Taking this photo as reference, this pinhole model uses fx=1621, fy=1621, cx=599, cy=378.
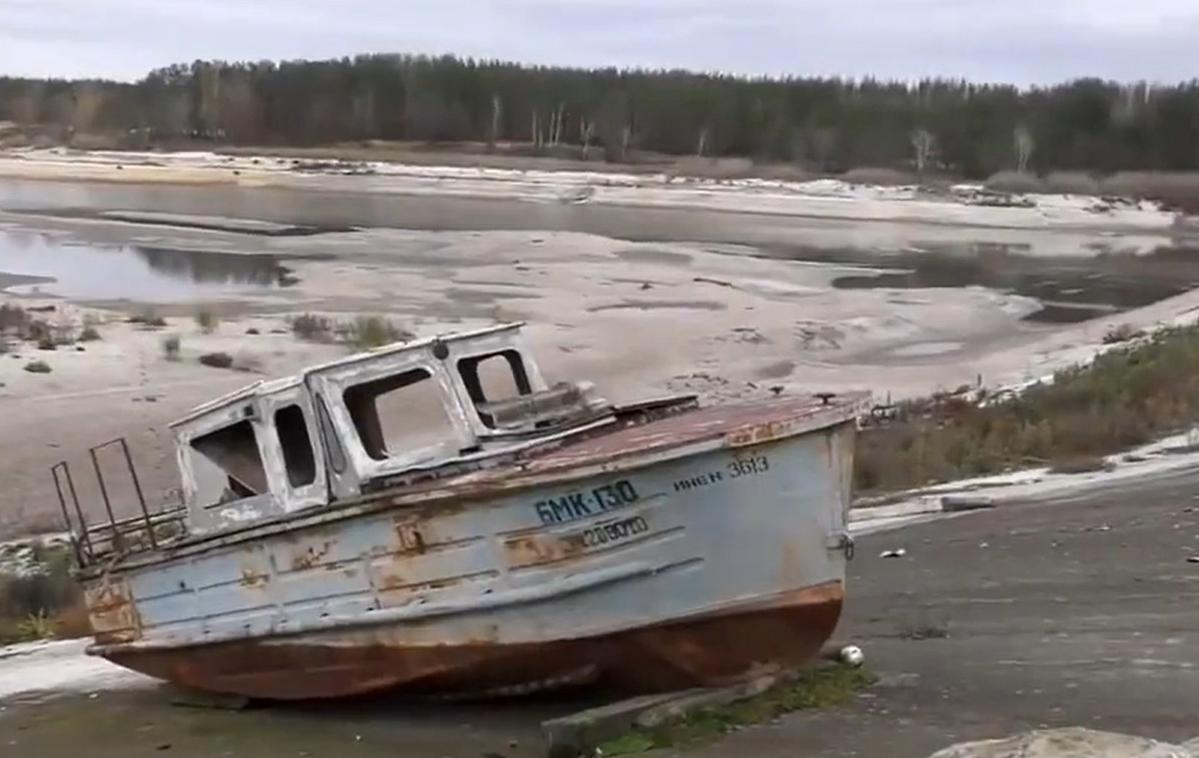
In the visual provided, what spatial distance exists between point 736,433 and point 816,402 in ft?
2.68

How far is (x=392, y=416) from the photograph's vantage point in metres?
9.98

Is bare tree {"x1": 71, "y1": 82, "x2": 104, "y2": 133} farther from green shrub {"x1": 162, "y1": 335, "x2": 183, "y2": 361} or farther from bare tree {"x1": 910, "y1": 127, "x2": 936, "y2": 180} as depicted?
green shrub {"x1": 162, "y1": 335, "x2": 183, "y2": 361}

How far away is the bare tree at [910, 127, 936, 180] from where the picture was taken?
103 m

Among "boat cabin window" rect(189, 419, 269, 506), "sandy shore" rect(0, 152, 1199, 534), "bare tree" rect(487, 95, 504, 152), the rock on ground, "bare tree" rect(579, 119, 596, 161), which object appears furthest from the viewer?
"bare tree" rect(487, 95, 504, 152)

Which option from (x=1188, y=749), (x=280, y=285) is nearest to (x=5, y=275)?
(x=280, y=285)

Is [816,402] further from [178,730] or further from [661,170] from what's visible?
[661,170]

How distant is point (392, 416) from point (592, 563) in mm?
1902

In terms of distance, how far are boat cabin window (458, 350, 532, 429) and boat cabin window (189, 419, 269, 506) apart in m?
1.46

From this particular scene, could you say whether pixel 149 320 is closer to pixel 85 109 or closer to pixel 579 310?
pixel 579 310

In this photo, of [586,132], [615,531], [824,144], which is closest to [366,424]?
[615,531]

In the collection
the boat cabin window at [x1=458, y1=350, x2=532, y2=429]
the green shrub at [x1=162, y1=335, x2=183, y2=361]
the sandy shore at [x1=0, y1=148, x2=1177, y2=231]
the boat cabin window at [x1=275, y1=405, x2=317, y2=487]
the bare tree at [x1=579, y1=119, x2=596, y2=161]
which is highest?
the boat cabin window at [x1=458, y1=350, x2=532, y2=429]

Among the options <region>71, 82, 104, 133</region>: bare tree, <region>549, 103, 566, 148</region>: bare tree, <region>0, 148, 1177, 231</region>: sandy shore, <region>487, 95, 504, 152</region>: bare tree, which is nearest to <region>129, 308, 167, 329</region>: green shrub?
<region>0, 148, 1177, 231</region>: sandy shore

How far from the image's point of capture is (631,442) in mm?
8680

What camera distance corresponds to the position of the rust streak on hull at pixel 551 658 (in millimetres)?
8781
